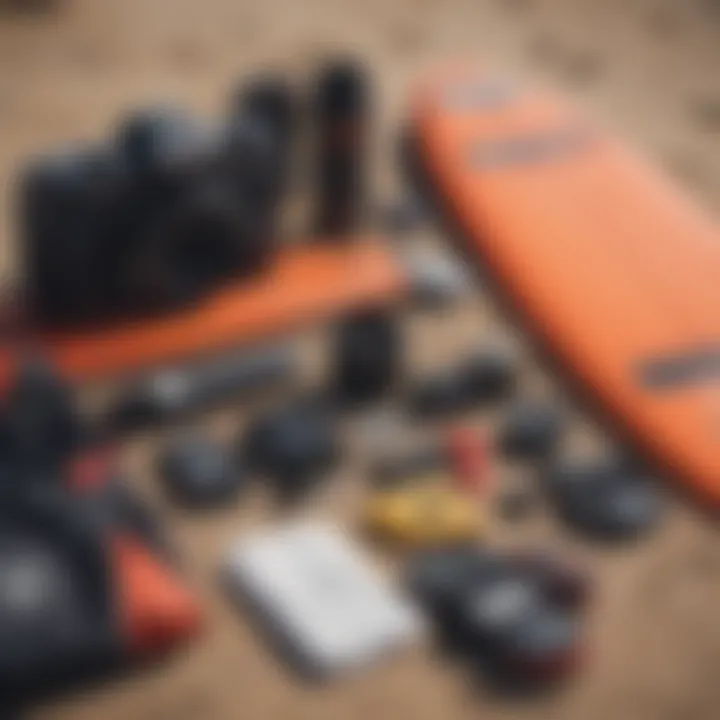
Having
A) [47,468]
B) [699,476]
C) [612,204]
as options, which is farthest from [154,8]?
[699,476]

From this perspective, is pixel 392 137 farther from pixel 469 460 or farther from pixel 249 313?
pixel 469 460

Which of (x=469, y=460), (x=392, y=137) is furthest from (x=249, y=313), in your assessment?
(x=392, y=137)

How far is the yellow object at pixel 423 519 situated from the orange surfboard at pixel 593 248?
182 millimetres

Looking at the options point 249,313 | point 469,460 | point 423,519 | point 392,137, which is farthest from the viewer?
point 392,137

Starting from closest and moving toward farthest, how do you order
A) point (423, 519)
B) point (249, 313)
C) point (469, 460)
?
point (423, 519) → point (469, 460) → point (249, 313)

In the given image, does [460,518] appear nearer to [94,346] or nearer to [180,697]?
[180,697]

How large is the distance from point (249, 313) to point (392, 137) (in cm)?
52

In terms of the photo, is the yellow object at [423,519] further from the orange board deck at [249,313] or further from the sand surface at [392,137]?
the orange board deck at [249,313]

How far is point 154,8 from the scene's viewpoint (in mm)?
2637

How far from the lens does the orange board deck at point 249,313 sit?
1747mm

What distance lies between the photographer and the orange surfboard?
154 centimetres

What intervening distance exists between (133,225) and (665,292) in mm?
596

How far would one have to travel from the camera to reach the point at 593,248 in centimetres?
174

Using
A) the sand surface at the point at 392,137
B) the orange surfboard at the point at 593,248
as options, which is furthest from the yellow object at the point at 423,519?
the orange surfboard at the point at 593,248
